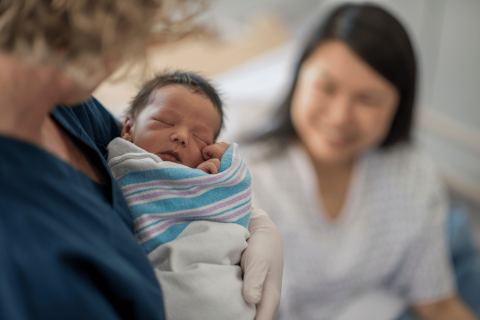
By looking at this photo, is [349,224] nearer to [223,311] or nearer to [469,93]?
[223,311]

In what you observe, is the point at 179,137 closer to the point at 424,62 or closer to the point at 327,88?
the point at 327,88

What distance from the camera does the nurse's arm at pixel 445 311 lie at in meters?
1.32

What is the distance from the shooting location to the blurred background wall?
1.92 meters

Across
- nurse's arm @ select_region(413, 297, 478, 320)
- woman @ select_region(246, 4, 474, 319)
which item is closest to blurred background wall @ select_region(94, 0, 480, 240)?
woman @ select_region(246, 4, 474, 319)

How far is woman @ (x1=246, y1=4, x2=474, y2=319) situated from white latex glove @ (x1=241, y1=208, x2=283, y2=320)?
72 centimetres

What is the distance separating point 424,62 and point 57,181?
2701mm

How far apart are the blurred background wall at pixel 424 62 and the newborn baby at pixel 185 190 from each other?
1.37 m

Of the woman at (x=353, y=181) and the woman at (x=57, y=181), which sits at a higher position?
the woman at (x=57, y=181)

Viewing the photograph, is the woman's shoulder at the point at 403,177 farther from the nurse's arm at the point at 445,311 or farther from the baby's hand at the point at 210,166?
the baby's hand at the point at 210,166

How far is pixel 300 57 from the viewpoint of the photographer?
1.26 metres

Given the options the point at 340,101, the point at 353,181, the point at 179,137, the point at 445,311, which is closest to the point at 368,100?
the point at 340,101

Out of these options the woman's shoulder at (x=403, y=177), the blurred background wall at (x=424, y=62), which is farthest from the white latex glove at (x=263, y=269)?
the blurred background wall at (x=424, y=62)

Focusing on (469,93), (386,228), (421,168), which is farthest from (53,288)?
(469,93)

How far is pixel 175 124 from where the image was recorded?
35cm
